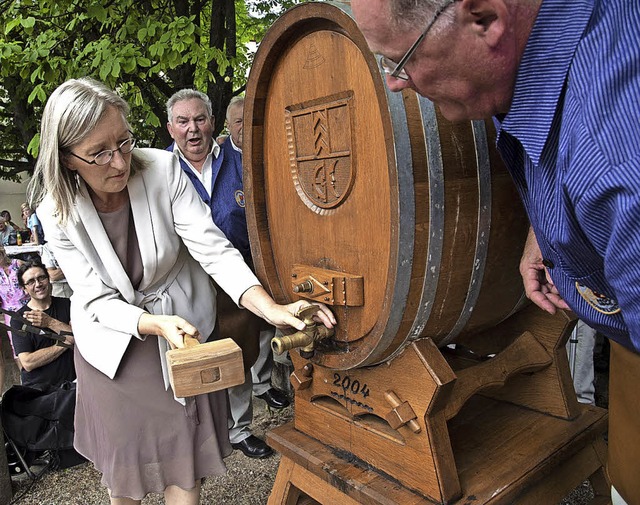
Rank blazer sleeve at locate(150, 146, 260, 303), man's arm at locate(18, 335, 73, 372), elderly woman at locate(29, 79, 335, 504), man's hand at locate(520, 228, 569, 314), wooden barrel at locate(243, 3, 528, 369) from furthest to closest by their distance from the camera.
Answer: man's arm at locate(18, 335, 73, 372), blazer sleeve at locate(150, 146, 260, 303), elderly woman at locate(29, 79, 335, 504), man's hand at locate(520, 228, 569, 314), wooden barrel at locate(243, 3, 528, 369)

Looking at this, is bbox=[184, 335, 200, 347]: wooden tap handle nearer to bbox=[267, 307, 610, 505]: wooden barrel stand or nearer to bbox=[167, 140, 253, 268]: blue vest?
bbox=[267, 307, 610, 505]: wooden barrel stand

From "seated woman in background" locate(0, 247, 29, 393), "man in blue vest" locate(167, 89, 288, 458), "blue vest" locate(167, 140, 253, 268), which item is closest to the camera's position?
"man in blue vest" locate(167, 89, 288, 458)

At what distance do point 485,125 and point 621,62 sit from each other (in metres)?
0.68

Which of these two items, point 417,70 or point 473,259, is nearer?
point 417,70

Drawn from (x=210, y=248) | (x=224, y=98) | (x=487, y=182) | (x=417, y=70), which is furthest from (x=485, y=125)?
(x=224, y=98)

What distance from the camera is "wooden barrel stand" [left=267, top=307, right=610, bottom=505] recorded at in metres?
1.54

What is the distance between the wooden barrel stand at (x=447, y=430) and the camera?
1.54 metres

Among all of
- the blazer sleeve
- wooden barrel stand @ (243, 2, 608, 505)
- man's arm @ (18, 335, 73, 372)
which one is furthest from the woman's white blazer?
man's arm @ (18, 335, 73, 372)

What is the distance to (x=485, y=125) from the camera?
1.48 m

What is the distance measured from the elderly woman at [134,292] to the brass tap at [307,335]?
4.8 inches

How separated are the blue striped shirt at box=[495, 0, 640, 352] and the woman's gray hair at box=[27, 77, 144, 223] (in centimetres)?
128

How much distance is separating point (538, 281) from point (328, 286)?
0.58 m

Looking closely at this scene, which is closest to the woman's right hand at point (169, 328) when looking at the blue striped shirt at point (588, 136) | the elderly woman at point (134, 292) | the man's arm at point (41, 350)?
the elderly woman at point (134, 292)

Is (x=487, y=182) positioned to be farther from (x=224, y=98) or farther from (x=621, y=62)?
(x=224, y=98)
